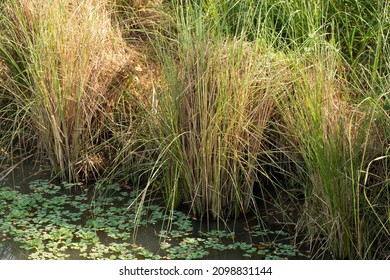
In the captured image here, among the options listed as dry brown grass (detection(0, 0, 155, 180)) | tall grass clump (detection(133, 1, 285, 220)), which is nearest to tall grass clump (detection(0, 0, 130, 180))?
dry brown grass (detection(0, 0, 155, 180))

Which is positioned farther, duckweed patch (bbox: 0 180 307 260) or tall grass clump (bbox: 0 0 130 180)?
tall grass clump (bbox: 0 0 130 180)

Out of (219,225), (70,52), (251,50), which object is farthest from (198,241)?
(70,52)

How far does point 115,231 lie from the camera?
444 cm

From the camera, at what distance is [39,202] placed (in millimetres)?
4770

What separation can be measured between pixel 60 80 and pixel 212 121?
1174 mm

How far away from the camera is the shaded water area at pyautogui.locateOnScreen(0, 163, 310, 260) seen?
424 centimetres

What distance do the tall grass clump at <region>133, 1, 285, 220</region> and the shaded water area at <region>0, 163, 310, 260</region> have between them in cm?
14

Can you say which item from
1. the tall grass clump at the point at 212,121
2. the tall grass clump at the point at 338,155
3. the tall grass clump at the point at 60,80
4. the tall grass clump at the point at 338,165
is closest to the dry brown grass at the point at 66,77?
the tall grass clump at the point at 60,80

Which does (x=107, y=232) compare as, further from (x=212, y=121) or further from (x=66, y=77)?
(x=66, y=77)

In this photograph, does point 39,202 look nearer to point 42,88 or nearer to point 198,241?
point 42,88

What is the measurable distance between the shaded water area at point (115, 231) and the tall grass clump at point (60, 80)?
29 centimetres

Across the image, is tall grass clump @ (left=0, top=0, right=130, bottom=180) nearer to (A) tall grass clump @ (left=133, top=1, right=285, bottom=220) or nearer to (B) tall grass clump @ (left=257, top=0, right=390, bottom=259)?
(A) tall grass clump @ (left=133, top=1, right=285, bottom=220)

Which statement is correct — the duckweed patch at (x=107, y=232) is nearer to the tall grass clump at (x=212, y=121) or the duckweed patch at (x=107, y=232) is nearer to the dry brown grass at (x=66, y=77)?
the tall grass clump at (x=212, y=121)
